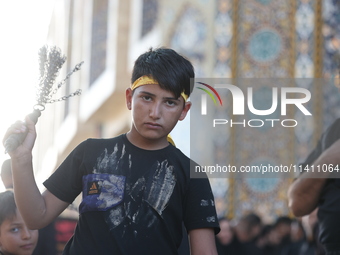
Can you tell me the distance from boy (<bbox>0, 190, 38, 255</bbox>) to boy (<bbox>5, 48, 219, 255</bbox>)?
1.73 m

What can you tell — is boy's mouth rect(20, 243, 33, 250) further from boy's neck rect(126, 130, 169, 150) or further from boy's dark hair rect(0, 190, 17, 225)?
boy's neck rect(126, 130, 169, 150)

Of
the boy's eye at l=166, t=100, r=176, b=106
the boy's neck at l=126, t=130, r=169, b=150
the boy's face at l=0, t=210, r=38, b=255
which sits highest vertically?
the boy's eye at l=166, t=100, r=176, b=106

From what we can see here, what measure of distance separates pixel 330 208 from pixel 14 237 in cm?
198

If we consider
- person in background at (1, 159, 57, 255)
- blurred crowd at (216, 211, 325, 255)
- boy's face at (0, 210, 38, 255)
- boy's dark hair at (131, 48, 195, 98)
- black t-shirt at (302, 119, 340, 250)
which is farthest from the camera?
blurred crowd at (216, 211, 325, 255)

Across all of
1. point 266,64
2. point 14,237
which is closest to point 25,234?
point 14,237

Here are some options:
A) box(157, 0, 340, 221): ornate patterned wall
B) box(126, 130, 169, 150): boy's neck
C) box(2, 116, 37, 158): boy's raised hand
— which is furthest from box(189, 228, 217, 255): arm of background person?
box(157, 0, 340, 221): ornate patterned wall

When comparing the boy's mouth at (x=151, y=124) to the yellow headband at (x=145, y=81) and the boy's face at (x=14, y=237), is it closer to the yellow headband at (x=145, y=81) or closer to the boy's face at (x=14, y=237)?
the yellow headband at (x=145, y=81)

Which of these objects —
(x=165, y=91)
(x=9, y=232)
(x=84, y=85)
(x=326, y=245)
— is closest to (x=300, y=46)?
(x=9, y=232)

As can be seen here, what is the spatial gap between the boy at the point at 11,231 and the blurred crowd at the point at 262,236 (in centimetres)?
348

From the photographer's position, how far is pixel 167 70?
116 inches

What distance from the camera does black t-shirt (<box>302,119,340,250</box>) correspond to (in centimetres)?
341

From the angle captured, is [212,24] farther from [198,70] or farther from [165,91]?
[165,91]

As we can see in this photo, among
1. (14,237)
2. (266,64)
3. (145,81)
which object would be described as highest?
(266,64)

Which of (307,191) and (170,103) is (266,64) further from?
(170,103)
